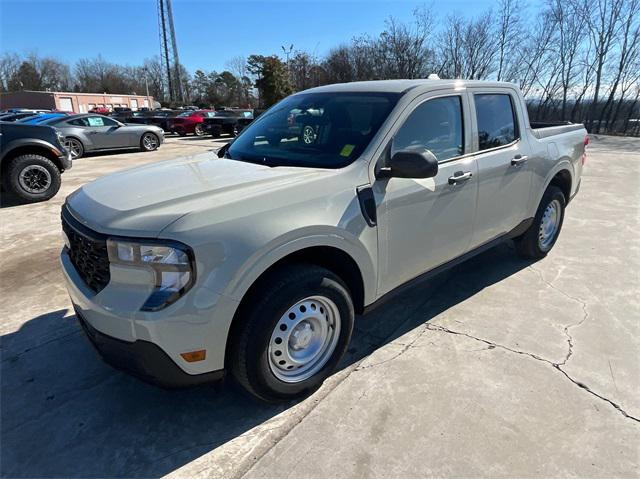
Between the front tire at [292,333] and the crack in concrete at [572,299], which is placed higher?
the front tire at [292,333]

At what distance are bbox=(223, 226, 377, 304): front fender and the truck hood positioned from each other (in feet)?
0.94

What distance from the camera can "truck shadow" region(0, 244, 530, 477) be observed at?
2.15 meters

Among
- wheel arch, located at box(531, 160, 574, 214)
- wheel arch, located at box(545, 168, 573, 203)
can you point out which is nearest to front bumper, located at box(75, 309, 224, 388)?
wheel arch, located at box(531, 160, 574, 214)

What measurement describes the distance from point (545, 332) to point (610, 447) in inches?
45.4

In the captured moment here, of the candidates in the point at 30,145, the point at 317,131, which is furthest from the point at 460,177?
the point at 30,145

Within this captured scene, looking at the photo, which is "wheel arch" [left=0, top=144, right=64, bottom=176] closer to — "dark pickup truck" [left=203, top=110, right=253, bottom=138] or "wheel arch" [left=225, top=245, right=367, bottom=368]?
"wheel arch" [left=225, top=245, right=367, bottom=368]

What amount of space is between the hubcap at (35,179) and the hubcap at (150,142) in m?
9.40

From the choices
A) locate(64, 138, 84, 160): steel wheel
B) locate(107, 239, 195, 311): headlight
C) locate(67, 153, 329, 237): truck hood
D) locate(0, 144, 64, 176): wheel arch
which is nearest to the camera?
locate(107, 239, 195, 311): headlight

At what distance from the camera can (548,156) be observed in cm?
416

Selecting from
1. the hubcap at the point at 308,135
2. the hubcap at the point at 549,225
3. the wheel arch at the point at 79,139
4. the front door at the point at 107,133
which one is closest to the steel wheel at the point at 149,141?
the front door at the point at 107,133

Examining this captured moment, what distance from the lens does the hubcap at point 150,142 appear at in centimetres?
1645

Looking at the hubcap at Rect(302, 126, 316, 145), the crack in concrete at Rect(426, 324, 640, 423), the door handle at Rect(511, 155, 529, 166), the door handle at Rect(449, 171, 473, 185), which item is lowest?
the crack in concrete at Rect(426, 324, 640, 423)

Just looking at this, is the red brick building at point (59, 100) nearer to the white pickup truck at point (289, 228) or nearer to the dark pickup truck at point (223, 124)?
the dark pickup truck at point (223, 124)

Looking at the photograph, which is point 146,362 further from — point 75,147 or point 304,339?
point 75,147
